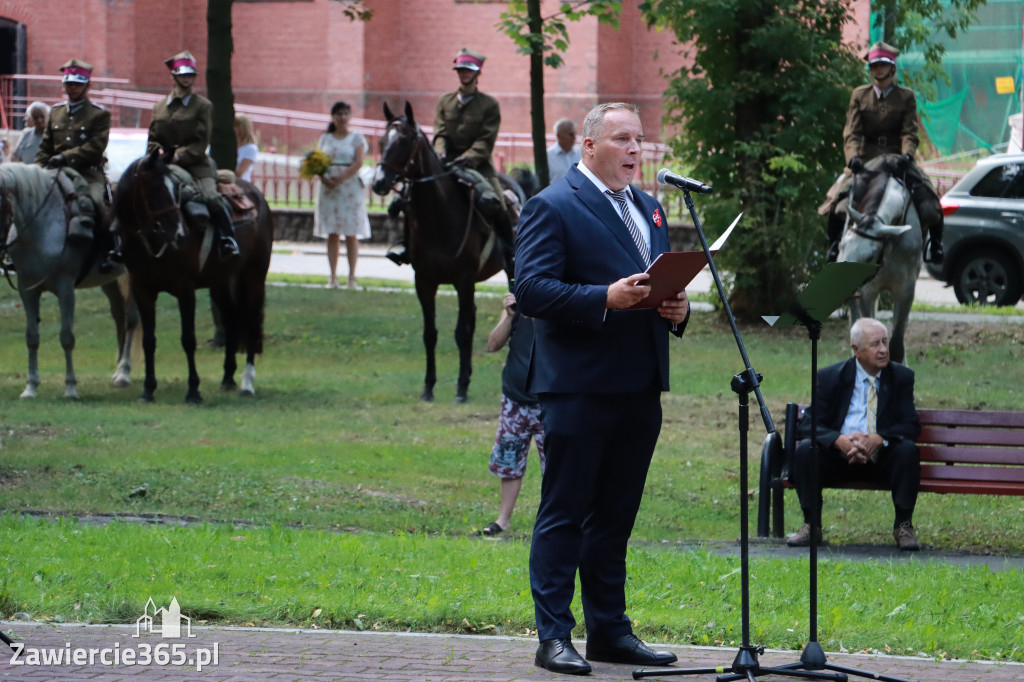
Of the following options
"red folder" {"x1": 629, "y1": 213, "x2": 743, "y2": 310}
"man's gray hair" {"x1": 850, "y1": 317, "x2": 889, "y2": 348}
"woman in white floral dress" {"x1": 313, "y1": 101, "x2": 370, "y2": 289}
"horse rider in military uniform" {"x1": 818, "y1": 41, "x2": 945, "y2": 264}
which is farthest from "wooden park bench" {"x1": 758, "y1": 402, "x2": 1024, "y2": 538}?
"woman in white floral dress" {"x1": 313, "y1": 101, "x2": 370, "y2": 289}

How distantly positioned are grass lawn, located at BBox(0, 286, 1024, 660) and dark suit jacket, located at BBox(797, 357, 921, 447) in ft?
2.53

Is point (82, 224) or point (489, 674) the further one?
point (82, 224)

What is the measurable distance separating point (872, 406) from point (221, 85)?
12.0 metres

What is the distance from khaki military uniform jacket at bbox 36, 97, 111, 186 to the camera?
15734 mm

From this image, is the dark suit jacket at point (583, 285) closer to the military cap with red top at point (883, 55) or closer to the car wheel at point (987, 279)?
the military cap with red top at point (883, 55)

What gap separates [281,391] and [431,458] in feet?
14.0

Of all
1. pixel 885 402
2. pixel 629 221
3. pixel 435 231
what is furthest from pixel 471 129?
Answer: pixel 629 221

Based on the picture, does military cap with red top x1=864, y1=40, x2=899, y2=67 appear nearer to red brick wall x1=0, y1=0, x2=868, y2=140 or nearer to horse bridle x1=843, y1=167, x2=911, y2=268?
horse bridle x1=843, y1=167, x2=911, y2=268

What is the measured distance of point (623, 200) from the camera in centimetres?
642

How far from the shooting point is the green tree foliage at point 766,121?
20.1 metres

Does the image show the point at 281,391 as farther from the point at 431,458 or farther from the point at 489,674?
the point at 489,674

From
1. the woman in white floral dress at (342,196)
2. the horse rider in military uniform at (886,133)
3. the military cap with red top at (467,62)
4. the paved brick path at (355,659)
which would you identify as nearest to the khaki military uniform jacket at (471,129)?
the military cap with red top at (467,62)

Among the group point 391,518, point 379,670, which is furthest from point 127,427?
point 379,670

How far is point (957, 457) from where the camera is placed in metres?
10.0
